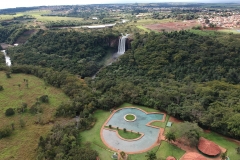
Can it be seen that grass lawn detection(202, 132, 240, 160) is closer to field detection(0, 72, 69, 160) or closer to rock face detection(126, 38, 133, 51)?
field detection(0, 72, 69, 160)

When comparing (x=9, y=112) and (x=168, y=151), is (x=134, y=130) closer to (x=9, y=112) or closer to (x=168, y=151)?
(x=168, y=151)

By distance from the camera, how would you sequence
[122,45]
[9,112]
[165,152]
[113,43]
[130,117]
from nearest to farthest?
1. [165,152]
2. [130,117]
3. [9,112]
4. [122,45]
5. [113,43]

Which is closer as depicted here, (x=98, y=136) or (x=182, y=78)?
(x=98, y=136)

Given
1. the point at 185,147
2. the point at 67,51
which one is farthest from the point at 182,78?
the point at 67,51

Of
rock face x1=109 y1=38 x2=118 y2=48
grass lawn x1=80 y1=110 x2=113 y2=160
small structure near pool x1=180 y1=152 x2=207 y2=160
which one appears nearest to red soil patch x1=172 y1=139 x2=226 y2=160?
small structure near pool x1=180 y1=152 x2=207 y2=160

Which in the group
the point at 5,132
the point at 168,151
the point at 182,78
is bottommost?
the point at 168,151

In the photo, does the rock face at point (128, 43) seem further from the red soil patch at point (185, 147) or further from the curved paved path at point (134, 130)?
the red soil patch at point (185, 147)
